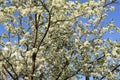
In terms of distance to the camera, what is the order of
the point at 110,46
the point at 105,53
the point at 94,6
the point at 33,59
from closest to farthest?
the point at 94,6, the point at 33,59, the point at 105,53, the point at 110,46

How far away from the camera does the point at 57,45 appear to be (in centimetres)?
2436

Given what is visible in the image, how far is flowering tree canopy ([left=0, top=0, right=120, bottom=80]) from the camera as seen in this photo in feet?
64.3

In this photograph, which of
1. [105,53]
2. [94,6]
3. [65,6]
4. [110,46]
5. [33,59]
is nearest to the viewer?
[65,6]

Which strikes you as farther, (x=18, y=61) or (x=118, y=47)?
(x=118, y=47)

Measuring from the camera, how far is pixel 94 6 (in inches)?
765

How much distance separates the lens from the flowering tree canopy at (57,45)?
772 inches

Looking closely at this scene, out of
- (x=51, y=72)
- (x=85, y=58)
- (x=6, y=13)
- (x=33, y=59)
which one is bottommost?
(x=51, y=72)

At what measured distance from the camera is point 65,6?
17984 mm

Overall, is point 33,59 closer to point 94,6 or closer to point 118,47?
point 94,6

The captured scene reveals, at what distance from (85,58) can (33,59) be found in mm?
4271

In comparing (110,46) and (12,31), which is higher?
(12,31)

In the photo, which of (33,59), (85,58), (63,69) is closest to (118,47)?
(85,58)

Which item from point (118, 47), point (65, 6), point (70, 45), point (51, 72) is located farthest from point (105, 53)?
point (65, 6)

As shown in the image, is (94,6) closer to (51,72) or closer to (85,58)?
(85,58)
